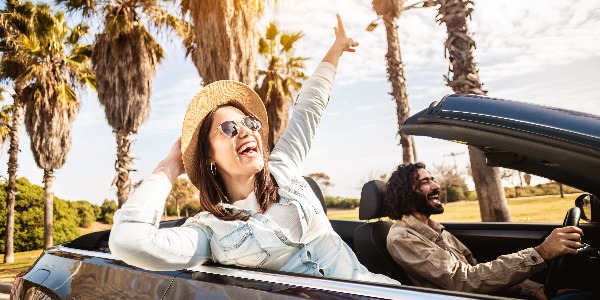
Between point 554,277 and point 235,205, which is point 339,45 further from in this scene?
point 554,277

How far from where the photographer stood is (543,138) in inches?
51.0

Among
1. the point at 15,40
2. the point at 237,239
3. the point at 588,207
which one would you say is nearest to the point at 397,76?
the point at 588,207

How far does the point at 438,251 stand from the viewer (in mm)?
2723

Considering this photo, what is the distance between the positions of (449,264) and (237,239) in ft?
4.40

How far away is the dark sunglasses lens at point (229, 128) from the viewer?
214 centimetres

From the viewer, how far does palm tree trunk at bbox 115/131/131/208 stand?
14.1m

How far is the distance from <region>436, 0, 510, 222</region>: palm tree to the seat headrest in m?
3.07

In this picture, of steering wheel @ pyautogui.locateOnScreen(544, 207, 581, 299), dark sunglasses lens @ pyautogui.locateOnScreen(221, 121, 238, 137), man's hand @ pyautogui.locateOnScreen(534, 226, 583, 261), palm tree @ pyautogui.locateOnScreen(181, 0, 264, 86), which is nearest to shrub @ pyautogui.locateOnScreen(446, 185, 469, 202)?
palm tree @ pyautogui.locateOnScreen(181, 0, 264, 86)

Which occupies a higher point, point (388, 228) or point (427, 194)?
point (427, 194)

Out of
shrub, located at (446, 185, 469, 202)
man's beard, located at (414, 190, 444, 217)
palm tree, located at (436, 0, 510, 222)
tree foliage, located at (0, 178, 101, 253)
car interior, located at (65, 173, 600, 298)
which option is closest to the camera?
car interior, located at (65, 173, 600, 298)

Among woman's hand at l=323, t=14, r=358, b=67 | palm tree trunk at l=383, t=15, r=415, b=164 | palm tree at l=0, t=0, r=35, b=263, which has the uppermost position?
palm tree at l=0, t=0, r=35, b=263

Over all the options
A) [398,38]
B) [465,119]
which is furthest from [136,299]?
[398,38]

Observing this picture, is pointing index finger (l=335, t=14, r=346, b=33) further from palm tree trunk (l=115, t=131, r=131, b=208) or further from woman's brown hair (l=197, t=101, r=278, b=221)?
palm tree trunk (l=115, t=131, r=131, b=208)

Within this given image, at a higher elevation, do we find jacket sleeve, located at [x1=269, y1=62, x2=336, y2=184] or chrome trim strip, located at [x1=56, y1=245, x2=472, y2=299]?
jacket sleeve, located at [x1=269, y1=62, x2=336, y2=184]
